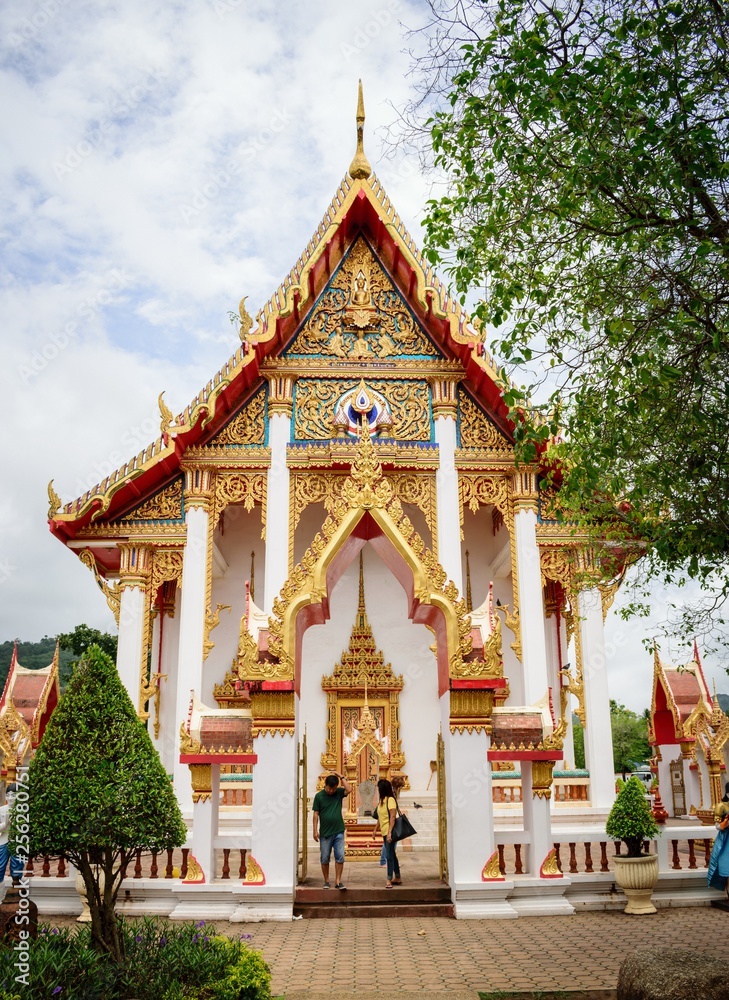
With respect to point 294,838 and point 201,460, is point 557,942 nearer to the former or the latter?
point 294,838

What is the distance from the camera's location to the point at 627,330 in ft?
17.7

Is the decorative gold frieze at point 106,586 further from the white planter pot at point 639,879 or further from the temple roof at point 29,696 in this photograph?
the white planter pot at point 639,879

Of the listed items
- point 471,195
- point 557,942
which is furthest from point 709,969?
point 471,195

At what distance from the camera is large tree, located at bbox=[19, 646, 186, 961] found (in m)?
4.61

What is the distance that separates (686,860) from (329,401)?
6.83m

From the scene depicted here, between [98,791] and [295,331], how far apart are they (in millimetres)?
8681

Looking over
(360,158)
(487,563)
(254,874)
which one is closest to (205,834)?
(254,874)

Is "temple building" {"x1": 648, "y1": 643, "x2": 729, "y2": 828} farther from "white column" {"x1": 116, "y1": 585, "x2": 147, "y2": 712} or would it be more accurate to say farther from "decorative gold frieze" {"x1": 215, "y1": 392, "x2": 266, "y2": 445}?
"white column" {"x1": 116, "y1": 585, "x2": 147, "y2": 712}

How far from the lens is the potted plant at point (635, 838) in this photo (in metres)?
7.95

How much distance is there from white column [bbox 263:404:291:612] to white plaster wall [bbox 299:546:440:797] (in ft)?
7.49

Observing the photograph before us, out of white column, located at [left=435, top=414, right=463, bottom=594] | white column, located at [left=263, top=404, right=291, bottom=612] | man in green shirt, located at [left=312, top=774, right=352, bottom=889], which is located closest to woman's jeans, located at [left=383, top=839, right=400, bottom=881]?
man in green shirt, located at [left=312, top=774, right=352, bottom=889]

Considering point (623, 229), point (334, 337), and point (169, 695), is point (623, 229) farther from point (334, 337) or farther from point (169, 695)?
point (169, 695)

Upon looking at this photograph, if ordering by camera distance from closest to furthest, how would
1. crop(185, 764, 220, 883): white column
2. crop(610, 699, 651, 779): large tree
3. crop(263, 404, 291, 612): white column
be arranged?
1. crop(185, 764, 220, 883): white column
2. crop(263, 404, 291, 612): white column
3. crop(610, 699, 651, 779): large tree

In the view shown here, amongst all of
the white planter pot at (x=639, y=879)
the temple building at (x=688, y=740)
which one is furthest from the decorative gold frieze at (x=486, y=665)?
the temple building at (x=688, y=740)
